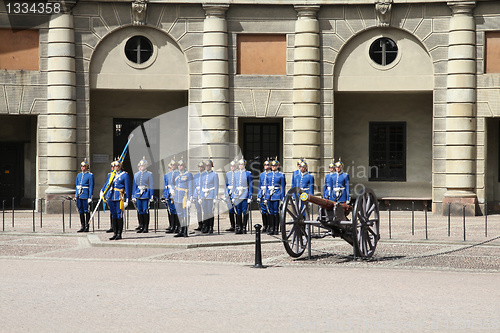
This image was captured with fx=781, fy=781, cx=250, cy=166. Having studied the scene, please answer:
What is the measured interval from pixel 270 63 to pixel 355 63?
2.56m

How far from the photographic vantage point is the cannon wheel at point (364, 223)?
40.9 ft

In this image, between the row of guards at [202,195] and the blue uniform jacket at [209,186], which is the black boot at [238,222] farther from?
→ the blue uniform jacket at [209,186]

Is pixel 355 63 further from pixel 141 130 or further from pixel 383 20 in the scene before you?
pixel 141 130

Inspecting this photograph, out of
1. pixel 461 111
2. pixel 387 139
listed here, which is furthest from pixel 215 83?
pixel 461 111

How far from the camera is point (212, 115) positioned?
2325cm

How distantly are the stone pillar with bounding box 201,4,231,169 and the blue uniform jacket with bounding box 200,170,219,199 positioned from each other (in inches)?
206

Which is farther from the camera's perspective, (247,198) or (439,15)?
(439,15)

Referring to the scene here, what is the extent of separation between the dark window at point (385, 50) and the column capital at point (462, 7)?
1.98 metres

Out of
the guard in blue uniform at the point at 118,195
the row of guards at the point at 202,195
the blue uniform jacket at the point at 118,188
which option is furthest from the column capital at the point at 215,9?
the blue uniform jacket at the point at 118,188

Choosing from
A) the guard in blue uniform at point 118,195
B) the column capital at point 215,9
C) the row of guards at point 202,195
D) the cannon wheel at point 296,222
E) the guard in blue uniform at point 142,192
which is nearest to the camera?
the cannon wheel at point 296,222

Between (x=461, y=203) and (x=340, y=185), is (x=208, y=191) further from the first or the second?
(x=461, y=203)

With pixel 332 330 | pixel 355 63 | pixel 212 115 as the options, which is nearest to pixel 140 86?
pixel 212 115

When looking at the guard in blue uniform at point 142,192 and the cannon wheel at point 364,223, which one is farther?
the guard in blue uniform at point 142,192

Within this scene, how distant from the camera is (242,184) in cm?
1816
